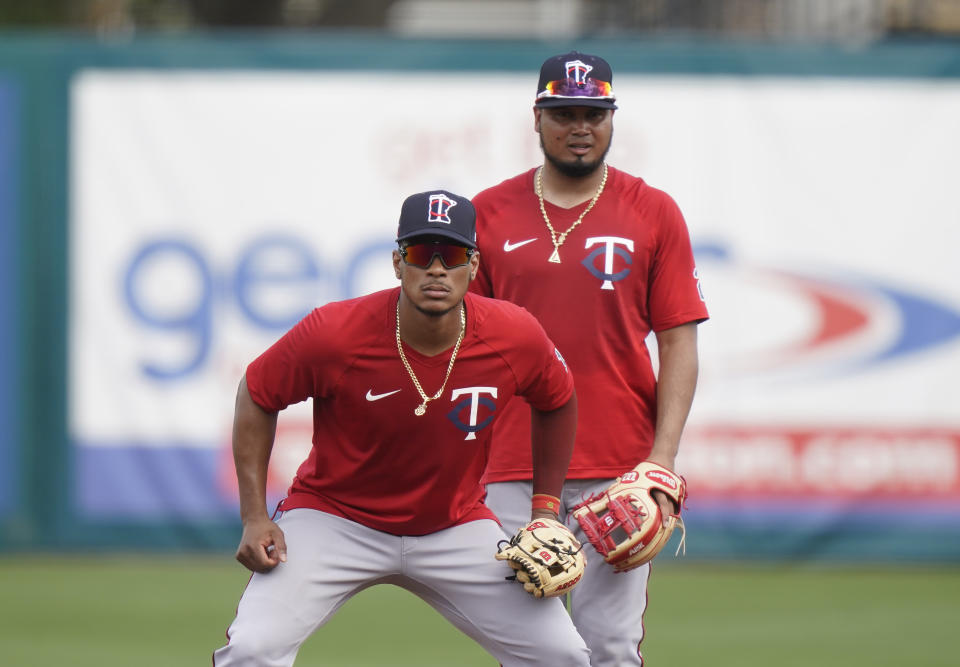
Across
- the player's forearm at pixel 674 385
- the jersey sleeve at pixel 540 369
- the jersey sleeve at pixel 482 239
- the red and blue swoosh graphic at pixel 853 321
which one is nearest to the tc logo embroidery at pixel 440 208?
the jersey sleeve at pixel 540 369

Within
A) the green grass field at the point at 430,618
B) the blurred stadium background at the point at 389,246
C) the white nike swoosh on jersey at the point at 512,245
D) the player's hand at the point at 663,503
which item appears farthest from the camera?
the blurred stadium background at the point at 389,246

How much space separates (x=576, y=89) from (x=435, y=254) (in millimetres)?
872

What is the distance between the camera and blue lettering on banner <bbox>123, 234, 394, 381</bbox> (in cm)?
986

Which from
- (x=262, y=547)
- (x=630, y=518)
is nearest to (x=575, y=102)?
(x=630, y=518)

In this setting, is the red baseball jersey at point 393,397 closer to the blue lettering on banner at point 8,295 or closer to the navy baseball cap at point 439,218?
the navy baseball cap at point 439,218

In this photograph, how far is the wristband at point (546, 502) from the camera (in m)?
4.96

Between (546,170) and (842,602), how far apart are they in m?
4.65

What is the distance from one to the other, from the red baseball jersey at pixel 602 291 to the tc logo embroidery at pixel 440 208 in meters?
0.56

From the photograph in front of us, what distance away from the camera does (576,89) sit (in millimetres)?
5008

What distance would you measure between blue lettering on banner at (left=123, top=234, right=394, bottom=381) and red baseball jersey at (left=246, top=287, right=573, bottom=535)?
4980 millimetres

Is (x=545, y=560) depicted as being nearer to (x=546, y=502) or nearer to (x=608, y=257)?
(x=546, y=502)

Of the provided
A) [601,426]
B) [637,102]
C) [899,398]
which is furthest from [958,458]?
[601,426]

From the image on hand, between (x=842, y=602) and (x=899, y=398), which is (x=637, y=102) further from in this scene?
(x=842, y=602)

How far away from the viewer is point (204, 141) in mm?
10016
